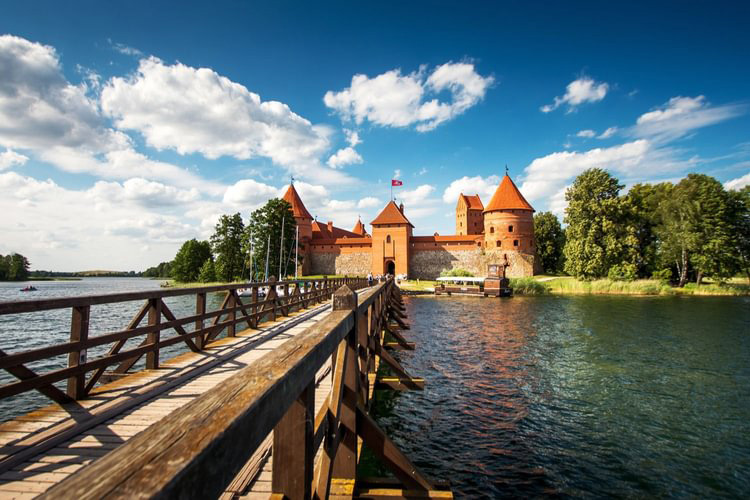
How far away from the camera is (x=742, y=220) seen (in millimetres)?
34531

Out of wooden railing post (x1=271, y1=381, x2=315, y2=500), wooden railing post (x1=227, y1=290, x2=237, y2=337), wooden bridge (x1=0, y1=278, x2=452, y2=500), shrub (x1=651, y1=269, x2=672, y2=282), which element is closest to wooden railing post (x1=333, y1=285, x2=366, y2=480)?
wooden bridge (x1=0, y1=278, x2=452, y2=500)

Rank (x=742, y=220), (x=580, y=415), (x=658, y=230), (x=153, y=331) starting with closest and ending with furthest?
1. (x=153, y=331)
2. (x=580, y=415)
3. (x=742, y=220)
4. (x=658, y=230)

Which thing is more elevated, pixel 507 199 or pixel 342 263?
pixel 507 199

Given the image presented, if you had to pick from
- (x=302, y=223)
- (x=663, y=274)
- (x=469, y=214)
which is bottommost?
(x=663, y=274)

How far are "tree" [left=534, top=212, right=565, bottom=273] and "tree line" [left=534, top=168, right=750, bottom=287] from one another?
12.6m

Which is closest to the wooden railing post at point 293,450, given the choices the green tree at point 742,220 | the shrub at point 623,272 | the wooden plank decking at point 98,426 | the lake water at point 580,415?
the wooden plank decking at point 98,426

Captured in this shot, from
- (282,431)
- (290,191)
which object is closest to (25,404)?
(282,431)

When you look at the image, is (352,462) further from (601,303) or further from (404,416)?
(601,303)

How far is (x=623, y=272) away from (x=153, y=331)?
3953 centimetres

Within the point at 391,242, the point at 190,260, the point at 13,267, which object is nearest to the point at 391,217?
the point at 391,242

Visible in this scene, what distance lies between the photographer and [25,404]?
7695 mm

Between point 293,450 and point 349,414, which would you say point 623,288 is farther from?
point 293,450

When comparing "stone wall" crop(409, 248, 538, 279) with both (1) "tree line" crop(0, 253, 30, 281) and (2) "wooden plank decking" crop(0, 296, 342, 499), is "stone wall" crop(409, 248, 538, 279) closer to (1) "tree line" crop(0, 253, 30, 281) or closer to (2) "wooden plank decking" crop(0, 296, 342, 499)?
(2) "wooden plank decking" crop(0, 296, 342, 499)

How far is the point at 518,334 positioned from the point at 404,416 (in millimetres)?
9768
